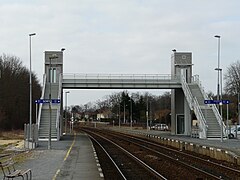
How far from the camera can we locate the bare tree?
9444 centimetres

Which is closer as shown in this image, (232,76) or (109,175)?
(109,175)

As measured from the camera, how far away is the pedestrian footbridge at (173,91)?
52.2 metres

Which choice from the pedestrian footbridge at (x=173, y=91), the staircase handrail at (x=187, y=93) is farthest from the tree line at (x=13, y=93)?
the staircase handrail at (x=187, y=93)

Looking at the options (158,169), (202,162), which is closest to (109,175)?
(158,169)

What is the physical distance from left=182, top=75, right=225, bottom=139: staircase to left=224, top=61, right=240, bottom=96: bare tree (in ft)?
115

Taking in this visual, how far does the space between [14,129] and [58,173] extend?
72378 millimetres

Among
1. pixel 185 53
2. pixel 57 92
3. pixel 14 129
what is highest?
pixel 185 53

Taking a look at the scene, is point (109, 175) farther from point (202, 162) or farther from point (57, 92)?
point (57, 92)

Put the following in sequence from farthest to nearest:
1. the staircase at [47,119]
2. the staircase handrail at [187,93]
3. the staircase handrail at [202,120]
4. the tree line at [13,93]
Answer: the tree line at [13,93]
the staircase handrail at [187,93]
the staircase handrail at [202,120]
the staircase at [47,119]

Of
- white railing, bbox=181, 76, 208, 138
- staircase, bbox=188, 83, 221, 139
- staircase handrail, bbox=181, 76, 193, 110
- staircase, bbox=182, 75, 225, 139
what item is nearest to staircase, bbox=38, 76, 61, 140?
staircase handrail, bbox=181, 76, 193, 110

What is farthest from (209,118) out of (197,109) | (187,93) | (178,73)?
(178,73)

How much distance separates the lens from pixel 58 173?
1905 cm

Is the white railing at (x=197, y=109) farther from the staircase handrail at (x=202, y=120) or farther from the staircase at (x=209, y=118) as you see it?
the staircase at (x=209, y=118)

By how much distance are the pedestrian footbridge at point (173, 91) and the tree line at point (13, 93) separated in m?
21.2
